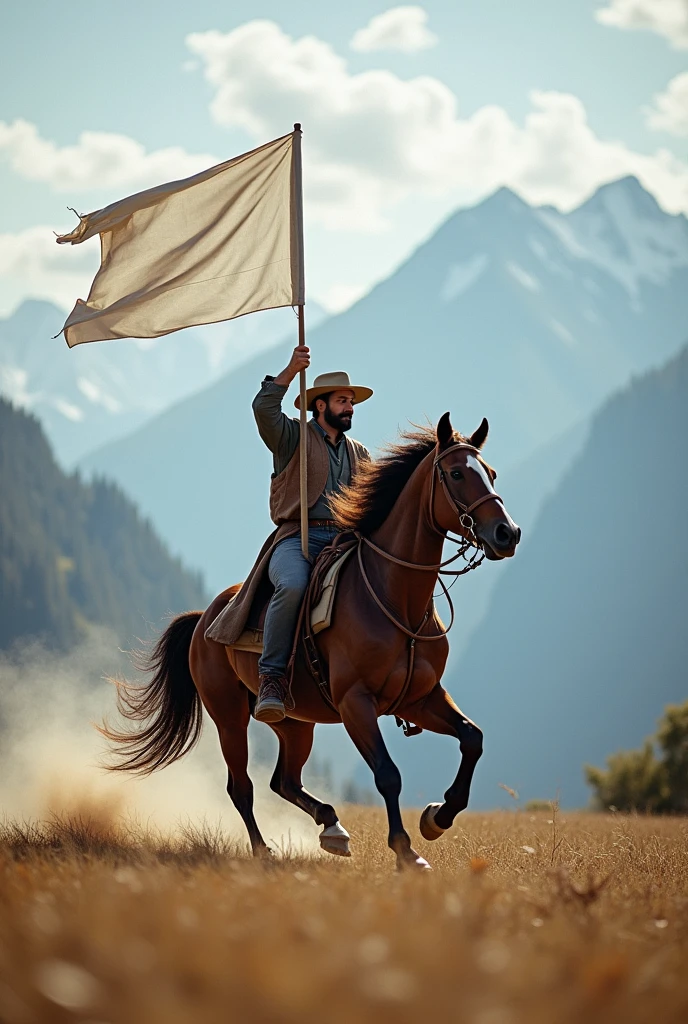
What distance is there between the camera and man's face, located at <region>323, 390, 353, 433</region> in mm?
9461

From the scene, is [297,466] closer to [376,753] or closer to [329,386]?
[329,386]

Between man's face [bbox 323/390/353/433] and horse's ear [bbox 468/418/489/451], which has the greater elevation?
man's face [bbox 323/390/353/433]

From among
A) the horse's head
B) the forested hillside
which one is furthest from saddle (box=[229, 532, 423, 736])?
the forested hillside

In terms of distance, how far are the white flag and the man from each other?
0.94 metres

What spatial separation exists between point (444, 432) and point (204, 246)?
10.5ft

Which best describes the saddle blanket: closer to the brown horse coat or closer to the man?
the man

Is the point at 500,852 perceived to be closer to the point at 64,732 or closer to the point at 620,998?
the point at 620,998

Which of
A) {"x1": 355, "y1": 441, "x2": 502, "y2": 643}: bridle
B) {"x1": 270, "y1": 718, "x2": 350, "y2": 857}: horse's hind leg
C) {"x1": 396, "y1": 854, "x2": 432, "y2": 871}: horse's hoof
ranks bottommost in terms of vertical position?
{"x1": 396, "y1": 854, "x2": 432, "y2": 871}: horse's hoof

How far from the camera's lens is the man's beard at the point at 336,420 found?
9461mm

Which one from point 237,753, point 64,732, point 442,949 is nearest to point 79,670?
point 64,732

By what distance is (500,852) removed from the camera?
30.2ft

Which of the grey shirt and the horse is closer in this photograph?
the horse

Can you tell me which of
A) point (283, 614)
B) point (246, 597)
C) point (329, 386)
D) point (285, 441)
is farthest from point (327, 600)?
point (329, 386)

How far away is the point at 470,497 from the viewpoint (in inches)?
297
